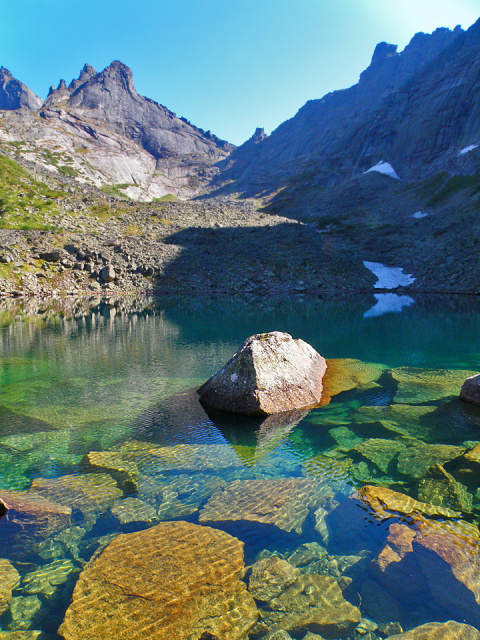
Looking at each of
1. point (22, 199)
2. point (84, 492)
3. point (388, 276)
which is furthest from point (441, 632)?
point (22, 199)

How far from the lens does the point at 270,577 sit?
20.4 feet

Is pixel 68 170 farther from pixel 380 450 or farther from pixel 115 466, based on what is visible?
pixel 380 450

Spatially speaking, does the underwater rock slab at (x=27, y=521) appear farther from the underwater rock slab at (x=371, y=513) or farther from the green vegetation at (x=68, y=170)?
the green vegetation at (x=68, y=170)

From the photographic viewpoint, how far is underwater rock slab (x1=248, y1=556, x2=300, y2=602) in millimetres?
5895

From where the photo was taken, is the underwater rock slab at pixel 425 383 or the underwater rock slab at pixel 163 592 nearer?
the underwater rock slab at pixel 163 592

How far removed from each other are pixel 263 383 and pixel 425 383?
29.3 ft

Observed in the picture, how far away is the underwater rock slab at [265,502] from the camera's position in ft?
25.5

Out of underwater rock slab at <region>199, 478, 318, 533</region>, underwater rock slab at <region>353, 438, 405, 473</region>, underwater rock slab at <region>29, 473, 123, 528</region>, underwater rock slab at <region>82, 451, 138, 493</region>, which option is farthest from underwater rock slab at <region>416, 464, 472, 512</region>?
underwater rock slab at <region>29, 473, 123, 528</region>

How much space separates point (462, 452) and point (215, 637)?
8674 millimetres

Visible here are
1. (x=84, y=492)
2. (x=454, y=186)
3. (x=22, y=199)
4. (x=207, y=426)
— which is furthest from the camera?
(x=454, y=186)

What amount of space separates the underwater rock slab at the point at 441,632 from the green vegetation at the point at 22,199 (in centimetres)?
9869

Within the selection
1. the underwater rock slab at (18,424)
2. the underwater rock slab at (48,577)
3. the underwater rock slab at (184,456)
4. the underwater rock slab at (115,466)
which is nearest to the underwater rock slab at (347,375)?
the underwater rock slab at (184,456)

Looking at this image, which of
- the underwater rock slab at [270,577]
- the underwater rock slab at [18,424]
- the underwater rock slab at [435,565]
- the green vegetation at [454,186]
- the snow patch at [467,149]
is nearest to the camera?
the underwater rock slab at [435,565]

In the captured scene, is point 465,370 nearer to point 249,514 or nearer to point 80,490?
point 249,514
